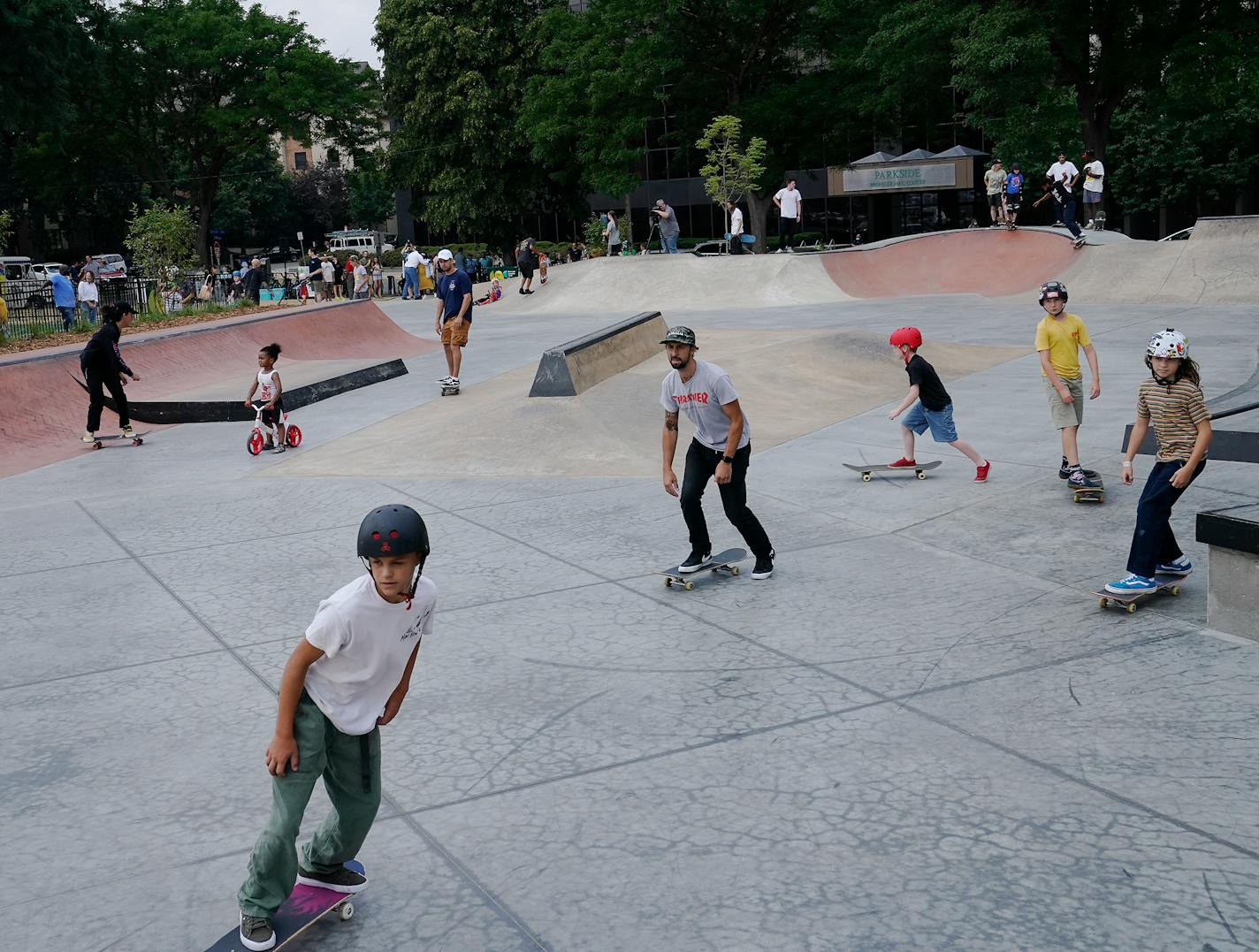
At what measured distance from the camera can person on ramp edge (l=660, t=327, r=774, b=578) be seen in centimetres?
675

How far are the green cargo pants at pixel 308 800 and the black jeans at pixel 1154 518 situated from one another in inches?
172

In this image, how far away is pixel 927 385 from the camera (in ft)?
29.5

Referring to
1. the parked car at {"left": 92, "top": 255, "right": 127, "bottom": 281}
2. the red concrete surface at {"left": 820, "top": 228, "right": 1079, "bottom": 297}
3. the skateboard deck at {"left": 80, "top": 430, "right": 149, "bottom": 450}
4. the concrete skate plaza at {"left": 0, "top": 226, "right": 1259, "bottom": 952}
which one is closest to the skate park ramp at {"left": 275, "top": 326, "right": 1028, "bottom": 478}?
the concrete skate plaza at {"left": 0, "top": 226, "right": 1259, "bottom": 952}

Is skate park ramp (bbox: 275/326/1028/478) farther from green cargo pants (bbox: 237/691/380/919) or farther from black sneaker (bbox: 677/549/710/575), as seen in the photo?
green cargo pants (bbox: 237/691/380/919)

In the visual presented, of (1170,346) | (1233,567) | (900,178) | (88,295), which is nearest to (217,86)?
(88,295)

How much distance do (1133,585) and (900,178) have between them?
112 feet

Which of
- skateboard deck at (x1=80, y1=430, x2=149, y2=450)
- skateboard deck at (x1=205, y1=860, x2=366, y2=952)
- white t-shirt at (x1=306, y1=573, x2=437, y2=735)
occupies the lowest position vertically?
skateboard deck at (x1=205, y1=860, x2=366, y2=952)

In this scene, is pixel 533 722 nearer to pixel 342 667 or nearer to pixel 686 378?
pixel 342 667

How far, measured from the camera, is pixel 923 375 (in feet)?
29.4

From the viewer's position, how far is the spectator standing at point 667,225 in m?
29.8

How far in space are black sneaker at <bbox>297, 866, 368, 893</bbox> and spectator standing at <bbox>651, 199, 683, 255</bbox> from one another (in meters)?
26.9

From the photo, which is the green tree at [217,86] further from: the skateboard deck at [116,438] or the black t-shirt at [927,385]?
the black t-shirt at [927,385]

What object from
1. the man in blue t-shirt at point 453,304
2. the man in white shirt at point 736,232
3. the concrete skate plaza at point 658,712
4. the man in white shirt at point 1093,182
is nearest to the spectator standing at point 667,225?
the man in white shirt at point 736,232

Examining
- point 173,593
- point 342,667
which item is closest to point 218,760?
point 342,667
